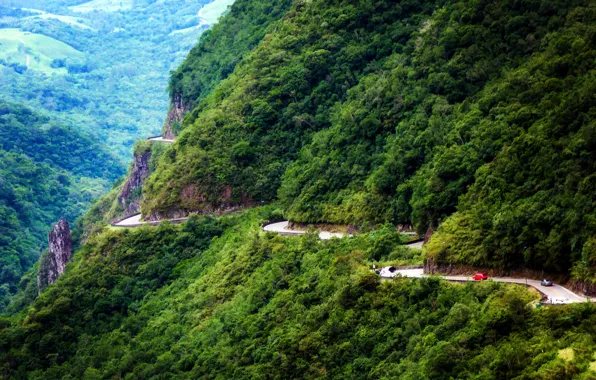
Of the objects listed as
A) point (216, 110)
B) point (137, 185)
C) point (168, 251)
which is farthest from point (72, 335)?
point (137, 185)

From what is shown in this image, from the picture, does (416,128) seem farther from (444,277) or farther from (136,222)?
(136,222)

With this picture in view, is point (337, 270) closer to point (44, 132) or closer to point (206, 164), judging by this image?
point (206, 164)

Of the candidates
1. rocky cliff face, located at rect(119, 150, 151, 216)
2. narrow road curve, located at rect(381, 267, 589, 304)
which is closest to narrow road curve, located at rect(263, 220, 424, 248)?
narrow road curve, located at rect(381, 267, 589, 304)

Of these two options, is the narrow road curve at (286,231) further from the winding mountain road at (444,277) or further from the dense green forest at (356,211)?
the dense green forest at (356,211)

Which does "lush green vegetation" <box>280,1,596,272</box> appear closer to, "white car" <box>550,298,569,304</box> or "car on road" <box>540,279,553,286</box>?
"car on road" <box>540,279,553,286</box>

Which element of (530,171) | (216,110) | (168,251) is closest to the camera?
(530,171)

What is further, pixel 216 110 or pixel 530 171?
pixel 216 110

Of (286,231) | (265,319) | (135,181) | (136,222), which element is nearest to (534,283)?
(265,319)
